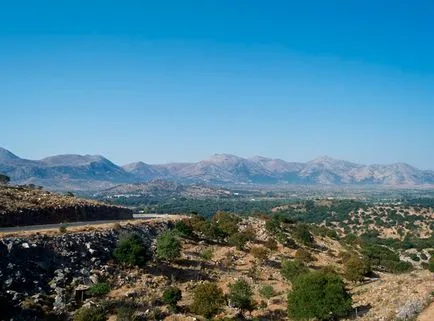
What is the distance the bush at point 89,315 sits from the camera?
34906mm

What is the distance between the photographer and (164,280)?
4662cm

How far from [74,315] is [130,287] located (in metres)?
7.84

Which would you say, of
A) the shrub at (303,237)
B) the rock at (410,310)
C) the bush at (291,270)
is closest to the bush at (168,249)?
the bush at (291,270)

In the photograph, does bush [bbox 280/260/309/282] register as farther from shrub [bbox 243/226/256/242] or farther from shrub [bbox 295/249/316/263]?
shrub [bbox 243/226/256/242]

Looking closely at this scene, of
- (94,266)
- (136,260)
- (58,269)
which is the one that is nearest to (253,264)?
(136,260)

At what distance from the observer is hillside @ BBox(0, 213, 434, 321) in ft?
124

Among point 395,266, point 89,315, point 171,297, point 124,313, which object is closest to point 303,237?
point 395,266

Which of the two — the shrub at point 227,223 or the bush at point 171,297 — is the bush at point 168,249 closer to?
the bush at point 171,297

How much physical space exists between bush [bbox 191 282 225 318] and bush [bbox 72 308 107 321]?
7879 millimetres

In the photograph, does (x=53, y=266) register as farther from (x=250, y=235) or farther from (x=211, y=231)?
(x=250, y=235)

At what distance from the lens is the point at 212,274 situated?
50.8 metres

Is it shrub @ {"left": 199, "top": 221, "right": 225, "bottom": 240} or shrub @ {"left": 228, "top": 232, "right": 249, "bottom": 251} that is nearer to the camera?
shrub @ {"left": 228, "top": 232, "right": 249, "bottom": 251}

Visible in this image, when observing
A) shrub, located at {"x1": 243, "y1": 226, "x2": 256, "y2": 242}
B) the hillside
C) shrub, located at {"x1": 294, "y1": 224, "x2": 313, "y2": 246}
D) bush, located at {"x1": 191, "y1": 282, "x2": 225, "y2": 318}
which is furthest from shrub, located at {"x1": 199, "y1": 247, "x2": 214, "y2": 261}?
shrub, located at {"x1": 294, "y1": 224, "x2": 313, "y2": 246}

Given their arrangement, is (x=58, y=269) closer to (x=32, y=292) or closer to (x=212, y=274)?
(x=32, y=292)
